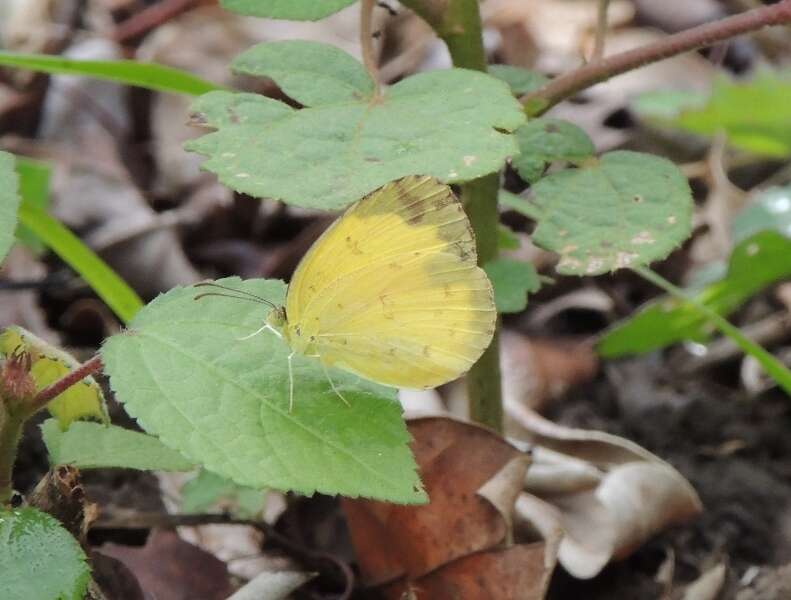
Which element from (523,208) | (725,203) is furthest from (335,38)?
(523,208)

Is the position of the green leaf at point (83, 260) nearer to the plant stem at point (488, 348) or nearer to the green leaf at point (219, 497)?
the green leaf at point (219, 497)

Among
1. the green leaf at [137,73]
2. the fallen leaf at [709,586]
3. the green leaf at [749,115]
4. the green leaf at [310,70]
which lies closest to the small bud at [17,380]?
the green leaf at [310,70]

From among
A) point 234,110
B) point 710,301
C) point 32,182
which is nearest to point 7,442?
point 234,110

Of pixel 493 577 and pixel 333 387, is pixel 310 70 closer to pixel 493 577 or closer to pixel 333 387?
pixel 333 387

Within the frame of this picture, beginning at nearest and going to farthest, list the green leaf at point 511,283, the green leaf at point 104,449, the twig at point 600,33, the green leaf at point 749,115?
the green leaf at point 104,449
the twig at point 600,33
the green leaf at point 511,283
the green leaf at point 749,115

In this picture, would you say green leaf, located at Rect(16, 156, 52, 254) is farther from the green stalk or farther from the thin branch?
the thin branch

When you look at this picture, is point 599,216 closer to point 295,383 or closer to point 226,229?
point 295,383
